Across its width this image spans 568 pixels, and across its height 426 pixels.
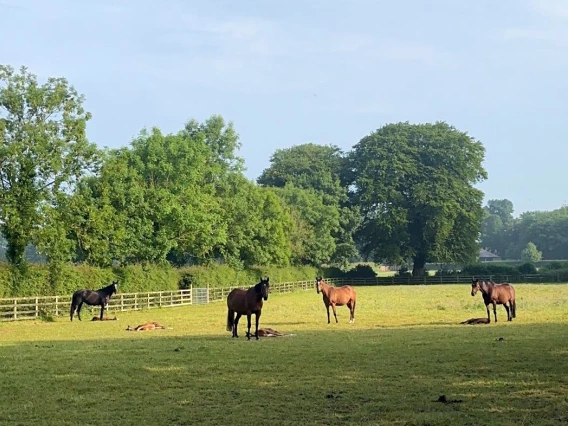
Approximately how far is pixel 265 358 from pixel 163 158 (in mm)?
35128

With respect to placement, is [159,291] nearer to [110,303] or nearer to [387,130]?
[110,303]

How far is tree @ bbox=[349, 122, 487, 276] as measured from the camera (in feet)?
254

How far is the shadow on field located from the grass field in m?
0.02

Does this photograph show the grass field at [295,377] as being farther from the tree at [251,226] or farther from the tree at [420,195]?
the tree at [420,195]

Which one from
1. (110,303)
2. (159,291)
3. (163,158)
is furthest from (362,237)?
(110,303)

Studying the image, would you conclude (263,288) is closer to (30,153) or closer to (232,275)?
(30,153)

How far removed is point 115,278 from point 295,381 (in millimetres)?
27641

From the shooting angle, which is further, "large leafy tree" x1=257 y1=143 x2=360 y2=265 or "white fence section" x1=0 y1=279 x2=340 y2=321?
"large leafy tree" x1=257 y1=143 x2=360 y2=265

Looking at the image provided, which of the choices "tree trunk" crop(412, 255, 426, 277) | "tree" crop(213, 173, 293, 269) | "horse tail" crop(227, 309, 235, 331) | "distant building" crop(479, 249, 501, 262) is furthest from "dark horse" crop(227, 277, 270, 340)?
"distant building" crop(479, 249, 501, 262)

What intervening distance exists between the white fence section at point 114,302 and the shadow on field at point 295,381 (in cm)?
1205

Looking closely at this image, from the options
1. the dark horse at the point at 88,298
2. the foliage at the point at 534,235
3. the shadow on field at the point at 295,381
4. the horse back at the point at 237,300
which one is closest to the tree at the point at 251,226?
the dark horse at the point at 88,298

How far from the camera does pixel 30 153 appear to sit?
108 ft

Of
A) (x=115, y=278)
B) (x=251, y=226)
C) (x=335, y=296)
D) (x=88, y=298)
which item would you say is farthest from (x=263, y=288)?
(x=251, y=226)

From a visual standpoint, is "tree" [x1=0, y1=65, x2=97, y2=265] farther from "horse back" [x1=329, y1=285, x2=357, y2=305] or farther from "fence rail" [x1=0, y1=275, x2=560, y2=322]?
"horse back" [x1=329, y1=285, x2=357, y2=305]
